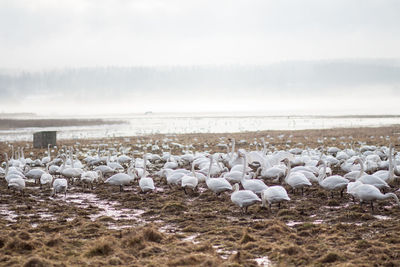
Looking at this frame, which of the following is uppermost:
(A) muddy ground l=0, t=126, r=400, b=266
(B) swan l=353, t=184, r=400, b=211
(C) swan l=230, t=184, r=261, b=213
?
(B) swan l=353, t=184, r=400, b=211

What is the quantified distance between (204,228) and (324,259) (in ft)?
10.5

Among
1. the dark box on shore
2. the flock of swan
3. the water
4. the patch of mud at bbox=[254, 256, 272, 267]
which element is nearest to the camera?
the patch of mud at bbox=[254, 256, 272, 267]

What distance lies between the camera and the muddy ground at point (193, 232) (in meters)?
7.21

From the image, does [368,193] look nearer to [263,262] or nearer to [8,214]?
[263,262]

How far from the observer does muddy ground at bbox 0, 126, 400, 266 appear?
23.6ft

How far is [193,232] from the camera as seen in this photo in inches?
364

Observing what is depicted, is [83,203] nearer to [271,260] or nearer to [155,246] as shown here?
[155,246]

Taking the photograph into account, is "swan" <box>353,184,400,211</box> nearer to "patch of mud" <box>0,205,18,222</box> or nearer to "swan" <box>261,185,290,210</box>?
"swan" <box>261,185,290,210</box>

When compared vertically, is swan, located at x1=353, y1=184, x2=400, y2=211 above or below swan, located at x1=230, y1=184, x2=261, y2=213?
above

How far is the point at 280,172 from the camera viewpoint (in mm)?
14961

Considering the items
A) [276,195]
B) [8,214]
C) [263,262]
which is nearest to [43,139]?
[8,214]

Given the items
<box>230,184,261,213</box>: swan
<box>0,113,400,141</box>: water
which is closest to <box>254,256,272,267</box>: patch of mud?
<box>230,184,261,213</box>: swan

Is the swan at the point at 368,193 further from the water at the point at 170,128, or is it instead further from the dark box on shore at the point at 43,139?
the water at the point at 170,128

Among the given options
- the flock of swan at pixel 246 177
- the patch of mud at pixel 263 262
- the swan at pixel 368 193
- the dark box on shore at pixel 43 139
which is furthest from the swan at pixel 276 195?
the dark box on shore at pixel 43 139
